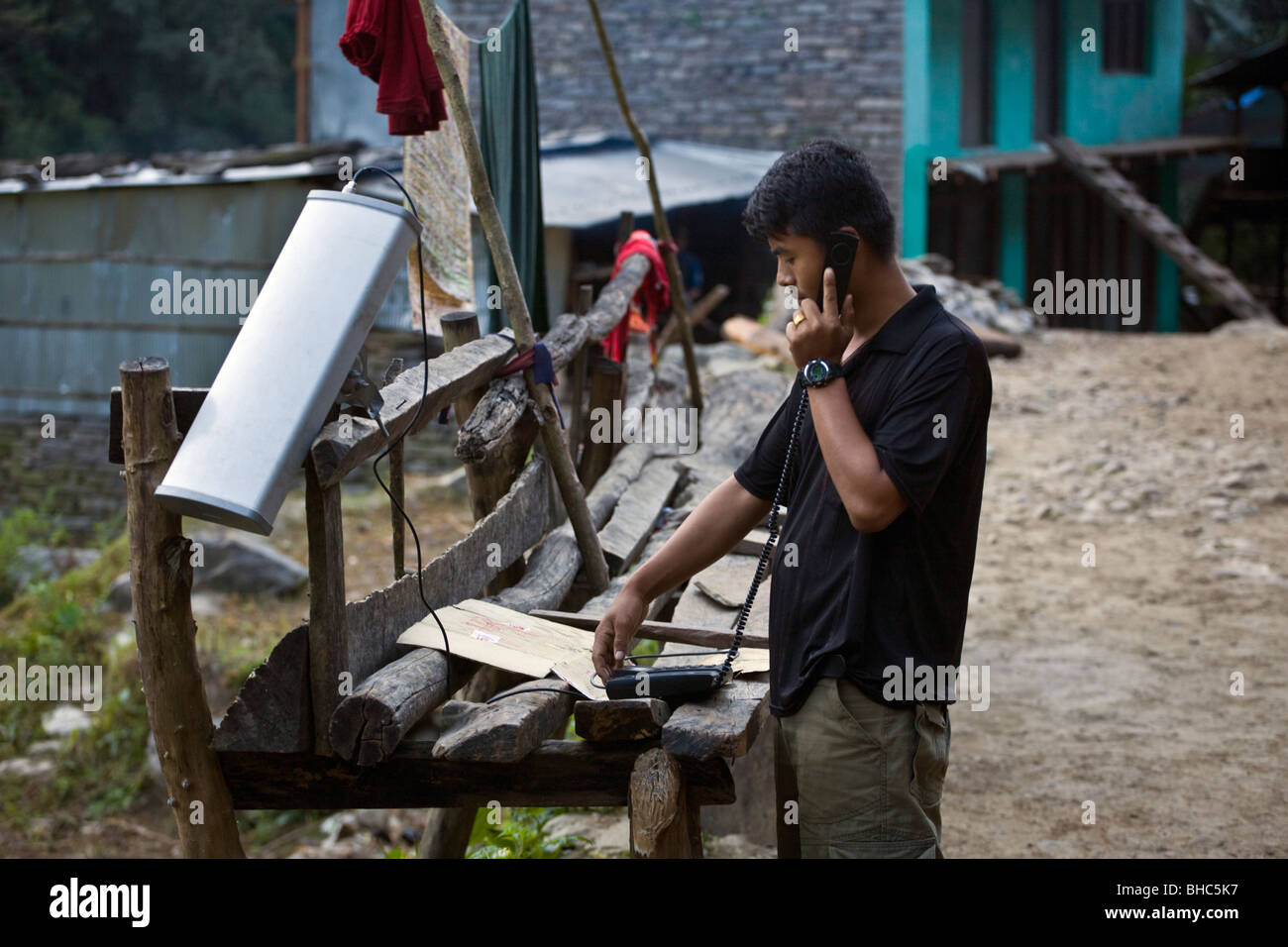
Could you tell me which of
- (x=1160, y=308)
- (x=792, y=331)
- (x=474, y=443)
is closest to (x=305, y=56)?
(x=1160, y=308)

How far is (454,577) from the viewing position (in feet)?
11.4

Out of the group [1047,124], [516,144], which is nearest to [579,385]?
[516,144]

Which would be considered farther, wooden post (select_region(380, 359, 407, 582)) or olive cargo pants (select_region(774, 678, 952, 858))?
wooden post (select_region(380, 359, 407, 582))

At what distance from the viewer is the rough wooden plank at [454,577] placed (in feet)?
9.54

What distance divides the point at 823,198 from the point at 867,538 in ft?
2.08

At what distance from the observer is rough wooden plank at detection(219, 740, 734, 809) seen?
2775 millimetres

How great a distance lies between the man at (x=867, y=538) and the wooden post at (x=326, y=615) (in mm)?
974

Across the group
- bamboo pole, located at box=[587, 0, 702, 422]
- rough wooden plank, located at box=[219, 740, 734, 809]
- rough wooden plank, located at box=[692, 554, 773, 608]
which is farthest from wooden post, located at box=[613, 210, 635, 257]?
rough wooden plank, located at box=[219, 740, 734, 809]

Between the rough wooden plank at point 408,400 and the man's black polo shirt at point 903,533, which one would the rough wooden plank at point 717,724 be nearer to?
the man's black polo shirt at point 903,533

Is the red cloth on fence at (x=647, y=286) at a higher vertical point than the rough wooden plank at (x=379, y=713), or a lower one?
higher

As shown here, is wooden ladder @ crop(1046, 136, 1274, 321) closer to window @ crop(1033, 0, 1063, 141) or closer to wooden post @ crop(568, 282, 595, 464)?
window @ crop(1033, 0, 1063, 141)

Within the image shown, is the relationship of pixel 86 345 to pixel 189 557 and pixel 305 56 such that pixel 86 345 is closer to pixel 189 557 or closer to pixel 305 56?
pixel 305 56

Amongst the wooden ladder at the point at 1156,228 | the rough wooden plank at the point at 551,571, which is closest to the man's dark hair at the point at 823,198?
the rough wooden plank at the point at 551,571

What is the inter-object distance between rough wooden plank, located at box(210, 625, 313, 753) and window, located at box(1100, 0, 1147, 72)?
65.9ft
